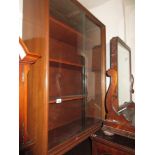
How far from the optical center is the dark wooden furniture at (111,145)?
1.23m

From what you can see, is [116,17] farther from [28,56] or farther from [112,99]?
[28,56]

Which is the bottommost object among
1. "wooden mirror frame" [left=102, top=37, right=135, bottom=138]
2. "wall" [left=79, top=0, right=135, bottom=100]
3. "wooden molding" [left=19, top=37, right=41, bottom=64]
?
"wooden mirror frame" [left=102, top=37, right=135, bottom=138]

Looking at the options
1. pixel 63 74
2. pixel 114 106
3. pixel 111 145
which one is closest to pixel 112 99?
pixel 114 106

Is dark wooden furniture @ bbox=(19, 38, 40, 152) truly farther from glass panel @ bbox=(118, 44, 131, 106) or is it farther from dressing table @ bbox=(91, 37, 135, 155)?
glass panel @ bbox=(118, 44, 131, 106)

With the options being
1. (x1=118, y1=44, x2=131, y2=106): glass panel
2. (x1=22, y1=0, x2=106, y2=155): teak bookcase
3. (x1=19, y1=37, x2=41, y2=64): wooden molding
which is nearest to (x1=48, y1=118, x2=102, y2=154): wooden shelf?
(x1=22, y1=0, x2=106, y2=155): teak bookcase

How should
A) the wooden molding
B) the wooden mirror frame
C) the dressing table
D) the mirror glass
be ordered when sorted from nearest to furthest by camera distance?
the wooden molding < the dressing table < the wooden mirror frame < the mirror glass

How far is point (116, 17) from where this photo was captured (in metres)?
1.94

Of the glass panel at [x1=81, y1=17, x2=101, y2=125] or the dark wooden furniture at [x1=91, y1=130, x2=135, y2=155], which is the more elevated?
the glass panel at [x1=81, y1=17, x2=101, y2=125]

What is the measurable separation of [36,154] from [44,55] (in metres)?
0.71

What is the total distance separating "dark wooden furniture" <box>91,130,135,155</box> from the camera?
1233mm

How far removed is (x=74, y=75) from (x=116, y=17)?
974 millimetres
